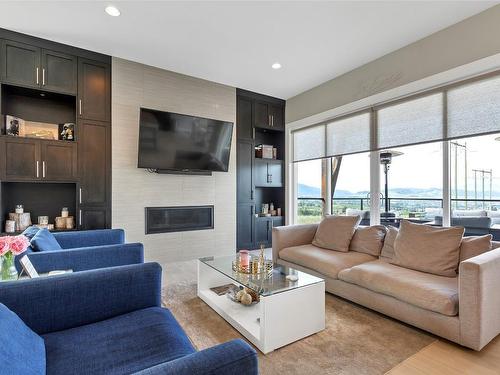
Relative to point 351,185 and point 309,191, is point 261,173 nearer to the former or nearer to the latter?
point 309,191

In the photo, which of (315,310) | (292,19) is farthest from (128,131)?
(315,310)

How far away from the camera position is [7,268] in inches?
62.0

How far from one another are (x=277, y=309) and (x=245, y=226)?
288 centimetres

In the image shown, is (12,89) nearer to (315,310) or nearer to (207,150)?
(207,150)

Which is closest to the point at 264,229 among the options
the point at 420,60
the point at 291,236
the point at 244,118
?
the point at 291,236

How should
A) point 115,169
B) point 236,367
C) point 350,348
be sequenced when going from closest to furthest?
point 236,367, point 350,348, point 115,169

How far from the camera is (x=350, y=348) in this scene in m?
1.90

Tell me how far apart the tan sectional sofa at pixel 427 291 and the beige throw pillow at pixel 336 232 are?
21cm

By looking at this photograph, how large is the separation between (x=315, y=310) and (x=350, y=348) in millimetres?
332

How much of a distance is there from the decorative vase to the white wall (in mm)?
2038

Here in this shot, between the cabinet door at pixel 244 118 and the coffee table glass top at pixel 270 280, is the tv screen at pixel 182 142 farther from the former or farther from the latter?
the coffee table glass top at pixel 270 280

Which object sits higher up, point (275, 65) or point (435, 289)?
point (275, 65)

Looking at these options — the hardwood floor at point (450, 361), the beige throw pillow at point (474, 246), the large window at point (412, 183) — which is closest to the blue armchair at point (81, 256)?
the hardwood floor at point (450, 361)

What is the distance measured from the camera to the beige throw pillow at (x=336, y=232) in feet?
10.6
